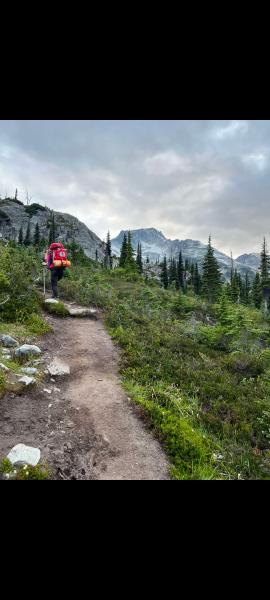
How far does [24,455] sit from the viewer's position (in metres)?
3.93

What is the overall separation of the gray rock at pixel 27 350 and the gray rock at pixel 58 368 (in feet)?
1.82

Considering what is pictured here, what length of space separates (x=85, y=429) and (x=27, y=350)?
3195 mm

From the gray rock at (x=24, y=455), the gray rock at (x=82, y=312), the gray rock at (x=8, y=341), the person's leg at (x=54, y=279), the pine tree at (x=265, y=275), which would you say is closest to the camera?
the gray rock at (x=24, y=455)

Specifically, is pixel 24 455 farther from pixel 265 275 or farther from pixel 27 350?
pixel 265 275

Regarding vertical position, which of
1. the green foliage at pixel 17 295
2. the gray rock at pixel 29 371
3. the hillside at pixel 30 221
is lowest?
the gray rock at pixel 29 371

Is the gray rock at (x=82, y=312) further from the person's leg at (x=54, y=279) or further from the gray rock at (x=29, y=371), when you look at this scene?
the gray rock at (x=29, y=371)

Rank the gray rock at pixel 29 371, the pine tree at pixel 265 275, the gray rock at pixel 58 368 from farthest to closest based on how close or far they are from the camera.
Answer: the pine tree at pixel 265 275
the gray rock at pixel 58 368
the gray rock at pixel 29 371

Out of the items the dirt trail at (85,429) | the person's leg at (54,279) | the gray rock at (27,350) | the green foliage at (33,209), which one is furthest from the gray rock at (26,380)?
the green foliage at (33,209)

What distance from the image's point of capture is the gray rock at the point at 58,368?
7.07m

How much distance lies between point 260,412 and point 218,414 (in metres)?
1.31
